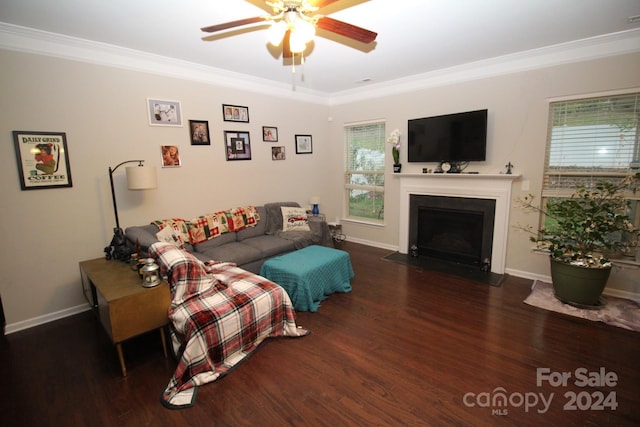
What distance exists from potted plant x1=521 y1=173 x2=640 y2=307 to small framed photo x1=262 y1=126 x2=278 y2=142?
371 centimetres

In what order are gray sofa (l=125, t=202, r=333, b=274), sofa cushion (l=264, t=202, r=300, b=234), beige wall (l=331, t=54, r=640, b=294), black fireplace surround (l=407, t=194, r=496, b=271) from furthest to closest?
sofa cushion (l=264, t=202, r=300, b=234) → black fireplace surround (l=407, t=194, r=496, b=271) → gray sofa (l=125, t=202, r=333, b=274) → beige wall (l=331, t=54, r=640, b=294)

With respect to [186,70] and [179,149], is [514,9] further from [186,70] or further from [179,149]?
[179,149]

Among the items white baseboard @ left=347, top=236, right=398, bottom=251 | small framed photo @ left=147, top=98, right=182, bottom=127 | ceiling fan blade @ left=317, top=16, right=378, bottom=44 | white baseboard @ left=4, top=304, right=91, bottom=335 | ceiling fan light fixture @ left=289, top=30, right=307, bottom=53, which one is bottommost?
white baseboard @ left=4, top=304, right=91, bottom=335

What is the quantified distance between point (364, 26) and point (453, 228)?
2876 mm

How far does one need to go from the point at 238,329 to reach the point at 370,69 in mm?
3477

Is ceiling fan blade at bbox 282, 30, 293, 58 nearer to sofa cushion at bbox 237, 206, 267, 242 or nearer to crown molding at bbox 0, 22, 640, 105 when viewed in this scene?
crown molding at bbox 0, 22, 640, 105

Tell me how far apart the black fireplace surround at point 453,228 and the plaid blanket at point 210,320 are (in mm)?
2658

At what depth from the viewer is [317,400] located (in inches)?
74.9

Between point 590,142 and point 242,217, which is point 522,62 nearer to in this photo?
point 590,142

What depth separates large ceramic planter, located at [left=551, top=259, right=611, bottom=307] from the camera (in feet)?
9.34

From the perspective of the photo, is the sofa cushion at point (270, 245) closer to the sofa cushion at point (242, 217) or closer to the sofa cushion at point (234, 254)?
the sofa cushion at point (234, 254)

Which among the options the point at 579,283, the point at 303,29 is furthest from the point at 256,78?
the point at 579,283

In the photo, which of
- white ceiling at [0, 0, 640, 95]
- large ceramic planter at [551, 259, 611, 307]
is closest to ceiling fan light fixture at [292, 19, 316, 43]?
white ceiling at [0, 0, 640, 95]

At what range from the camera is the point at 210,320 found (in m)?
2.09
